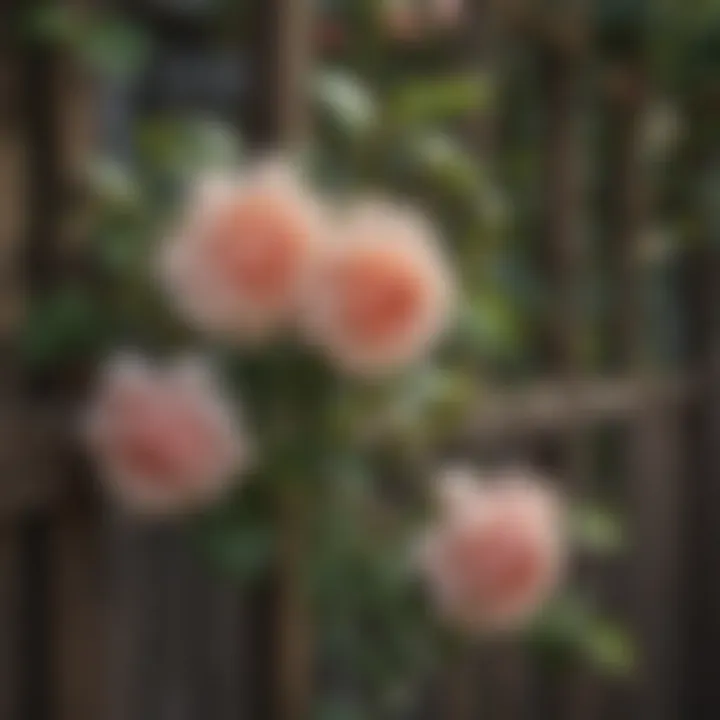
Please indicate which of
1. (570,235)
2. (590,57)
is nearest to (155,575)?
(570,235)

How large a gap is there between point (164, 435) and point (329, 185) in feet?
0.93

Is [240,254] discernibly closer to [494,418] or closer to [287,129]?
[287,129]

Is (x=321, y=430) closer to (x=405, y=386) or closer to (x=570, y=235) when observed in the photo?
(x=405, y=386)

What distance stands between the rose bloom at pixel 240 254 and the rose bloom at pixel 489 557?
0.29m

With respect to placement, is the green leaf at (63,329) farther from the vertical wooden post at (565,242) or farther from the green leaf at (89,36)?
the vertical wooden post at (565,242)

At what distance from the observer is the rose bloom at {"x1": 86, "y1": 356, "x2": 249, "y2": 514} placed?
1154 mm

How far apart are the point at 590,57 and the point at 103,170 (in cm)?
99

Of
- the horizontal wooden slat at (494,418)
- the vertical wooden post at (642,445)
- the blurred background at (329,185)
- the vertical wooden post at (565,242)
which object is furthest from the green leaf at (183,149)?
the vertical wooden post at (642,445)

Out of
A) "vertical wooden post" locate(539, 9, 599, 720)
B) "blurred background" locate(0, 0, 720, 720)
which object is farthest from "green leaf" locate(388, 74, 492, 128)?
"vertical wooden post" locate(539, 9, 599, 720)

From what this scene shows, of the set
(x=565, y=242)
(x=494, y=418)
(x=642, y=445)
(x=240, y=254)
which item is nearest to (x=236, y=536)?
(x=240, y=254)

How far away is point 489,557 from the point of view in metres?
1.33

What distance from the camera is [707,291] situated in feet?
8.00

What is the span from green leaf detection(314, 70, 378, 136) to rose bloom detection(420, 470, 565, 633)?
1.11ft

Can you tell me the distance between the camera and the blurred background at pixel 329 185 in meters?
1.24
